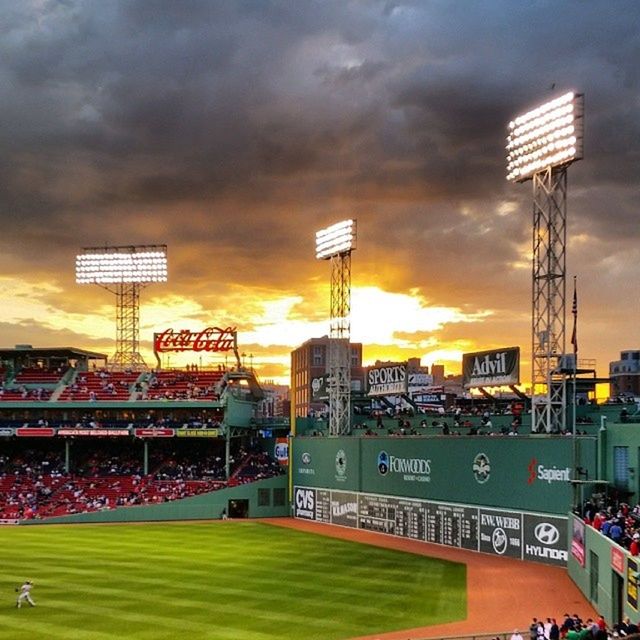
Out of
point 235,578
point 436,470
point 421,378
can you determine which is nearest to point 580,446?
point 436,470

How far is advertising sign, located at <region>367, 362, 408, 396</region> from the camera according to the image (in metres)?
55.5

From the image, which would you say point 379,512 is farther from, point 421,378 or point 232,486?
point 421,378

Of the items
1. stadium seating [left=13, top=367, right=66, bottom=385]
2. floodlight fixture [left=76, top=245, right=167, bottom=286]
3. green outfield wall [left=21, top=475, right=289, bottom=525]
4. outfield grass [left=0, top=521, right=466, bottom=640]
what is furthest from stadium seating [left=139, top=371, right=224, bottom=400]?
outfield grass [left=0, top=521, right=466, bottom=640]

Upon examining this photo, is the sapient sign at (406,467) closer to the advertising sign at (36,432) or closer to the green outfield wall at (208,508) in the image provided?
the green outfield wall at (208,508)

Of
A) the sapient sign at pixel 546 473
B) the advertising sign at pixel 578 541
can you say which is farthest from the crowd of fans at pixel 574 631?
the sapient sign at pixel 546 473

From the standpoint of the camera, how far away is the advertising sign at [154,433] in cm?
6375

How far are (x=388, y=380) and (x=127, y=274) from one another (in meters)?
27.3

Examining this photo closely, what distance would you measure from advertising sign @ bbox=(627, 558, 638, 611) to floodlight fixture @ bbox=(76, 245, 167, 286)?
180ft

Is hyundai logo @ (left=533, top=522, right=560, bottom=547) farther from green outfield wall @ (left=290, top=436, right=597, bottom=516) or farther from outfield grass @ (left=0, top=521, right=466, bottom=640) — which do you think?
outfield grass @ (left=0, top=521, right=466, bottom=640)

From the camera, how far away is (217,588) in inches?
1277

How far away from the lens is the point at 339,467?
55.3 m

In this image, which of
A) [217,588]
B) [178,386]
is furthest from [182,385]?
[217,588]

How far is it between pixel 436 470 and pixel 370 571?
413 inches

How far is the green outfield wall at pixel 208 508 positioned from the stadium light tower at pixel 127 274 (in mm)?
17922
